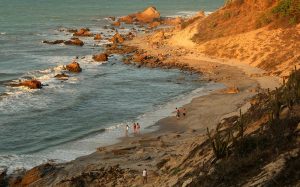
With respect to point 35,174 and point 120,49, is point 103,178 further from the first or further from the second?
point 120,49

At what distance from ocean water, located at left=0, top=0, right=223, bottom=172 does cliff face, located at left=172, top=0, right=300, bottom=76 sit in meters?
8.31

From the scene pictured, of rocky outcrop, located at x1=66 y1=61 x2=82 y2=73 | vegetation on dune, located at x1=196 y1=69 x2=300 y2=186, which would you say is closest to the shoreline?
vegetation on dune, located at x1=196 y1=69 x2=300 y2=186

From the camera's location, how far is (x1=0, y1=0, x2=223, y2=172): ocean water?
32.0 meters

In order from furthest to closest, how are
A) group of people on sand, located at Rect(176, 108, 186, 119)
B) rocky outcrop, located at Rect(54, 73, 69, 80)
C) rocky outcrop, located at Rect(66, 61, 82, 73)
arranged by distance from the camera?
rocky outcrop, located at Rect(66, 61, 82, 73) < rocky outcrop, located at Rect(54, 73, 69, 80) < group of people on sand, located at Rect(176, 108, 186, 119)

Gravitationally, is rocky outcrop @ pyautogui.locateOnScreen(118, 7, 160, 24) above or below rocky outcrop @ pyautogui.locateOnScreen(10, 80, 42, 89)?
above

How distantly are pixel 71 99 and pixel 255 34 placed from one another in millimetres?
26409

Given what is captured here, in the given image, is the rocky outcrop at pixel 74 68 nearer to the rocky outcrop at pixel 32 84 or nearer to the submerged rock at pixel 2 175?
the rocky outcrop at pixel 32 84

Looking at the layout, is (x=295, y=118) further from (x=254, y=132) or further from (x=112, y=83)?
(x=112, y=83)

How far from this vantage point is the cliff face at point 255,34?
52.6 metres

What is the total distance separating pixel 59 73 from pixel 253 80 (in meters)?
21.6

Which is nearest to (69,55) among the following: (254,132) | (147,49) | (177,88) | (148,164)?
(147,49)

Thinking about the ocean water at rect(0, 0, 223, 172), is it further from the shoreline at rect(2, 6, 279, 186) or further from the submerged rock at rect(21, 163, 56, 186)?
the submerged rock at rect(21, 163, 56, 186)

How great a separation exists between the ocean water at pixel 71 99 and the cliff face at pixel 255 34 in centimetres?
831

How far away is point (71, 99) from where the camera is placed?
43.4 m
